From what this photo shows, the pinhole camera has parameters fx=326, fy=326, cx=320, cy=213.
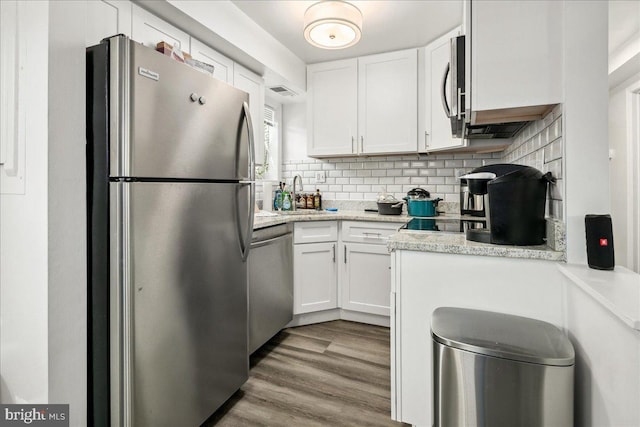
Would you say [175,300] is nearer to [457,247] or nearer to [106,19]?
[457,247]

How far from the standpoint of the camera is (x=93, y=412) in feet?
4.10

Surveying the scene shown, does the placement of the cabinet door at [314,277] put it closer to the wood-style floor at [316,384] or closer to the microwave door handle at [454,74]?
the wood-style floor at [316,384]

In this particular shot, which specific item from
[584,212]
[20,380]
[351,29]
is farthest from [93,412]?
[351,29]

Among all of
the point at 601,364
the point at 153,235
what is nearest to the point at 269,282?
the point at 153,235

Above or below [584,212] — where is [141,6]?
above

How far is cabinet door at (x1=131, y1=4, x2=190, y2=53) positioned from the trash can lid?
2.03 metres

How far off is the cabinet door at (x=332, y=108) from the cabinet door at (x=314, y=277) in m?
1.04

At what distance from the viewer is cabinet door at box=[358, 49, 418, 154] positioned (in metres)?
2.97

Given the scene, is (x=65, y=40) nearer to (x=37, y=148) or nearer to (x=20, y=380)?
(x=37, y=148)

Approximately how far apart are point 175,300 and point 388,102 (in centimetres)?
253

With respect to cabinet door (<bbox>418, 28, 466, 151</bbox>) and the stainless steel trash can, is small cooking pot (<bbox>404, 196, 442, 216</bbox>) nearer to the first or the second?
cabinet door (<bbox>418, 28, 466, 151</bbox>)

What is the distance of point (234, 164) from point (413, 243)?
957 mm

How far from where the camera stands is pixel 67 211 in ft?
3.77

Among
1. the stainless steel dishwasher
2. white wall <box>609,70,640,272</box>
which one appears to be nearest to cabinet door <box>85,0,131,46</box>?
the stainless steel dishwasher
